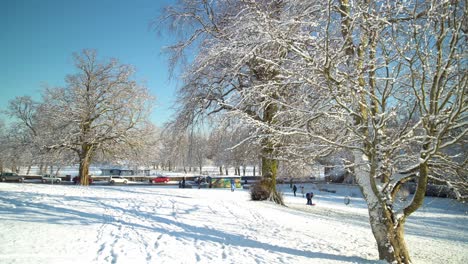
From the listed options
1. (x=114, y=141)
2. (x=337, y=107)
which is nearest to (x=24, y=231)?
(x=337, y=107)

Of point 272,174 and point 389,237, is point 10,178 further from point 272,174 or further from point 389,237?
point 389,237

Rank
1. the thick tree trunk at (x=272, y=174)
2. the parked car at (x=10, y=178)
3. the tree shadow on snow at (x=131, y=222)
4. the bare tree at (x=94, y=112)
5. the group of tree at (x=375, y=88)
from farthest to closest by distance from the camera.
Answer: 1. the parked car at (x=10, y=178)
2. the bare tree at (x=94, y=112)
3. the thick tree trunk at (x=272, y=174)
4. the tree shadow on snow at (x=131, y=222)
5. the group of tree at (x=375, y=88)

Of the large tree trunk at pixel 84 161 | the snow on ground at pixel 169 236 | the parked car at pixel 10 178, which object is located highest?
the large tree trunk at pixel 84 161

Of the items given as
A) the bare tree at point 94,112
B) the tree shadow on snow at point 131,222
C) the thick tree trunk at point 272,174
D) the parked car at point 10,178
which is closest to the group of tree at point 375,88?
the tree shadow on snow at point 131,222

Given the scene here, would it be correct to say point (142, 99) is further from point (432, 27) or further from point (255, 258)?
point (432, 27)

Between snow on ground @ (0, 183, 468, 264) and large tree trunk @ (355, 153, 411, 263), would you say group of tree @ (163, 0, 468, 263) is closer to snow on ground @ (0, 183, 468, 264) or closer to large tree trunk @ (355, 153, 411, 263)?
large tree trunk @ (355, 153, 411, 263)

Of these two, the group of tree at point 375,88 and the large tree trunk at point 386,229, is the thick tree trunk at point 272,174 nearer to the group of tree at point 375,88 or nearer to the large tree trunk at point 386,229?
the group of tree at point 375,88

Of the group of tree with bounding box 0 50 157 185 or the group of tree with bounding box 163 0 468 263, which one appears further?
the group of tree with bounding box 0 50 157 185

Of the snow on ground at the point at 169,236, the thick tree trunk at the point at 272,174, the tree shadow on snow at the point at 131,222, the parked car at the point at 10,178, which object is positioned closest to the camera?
the snow on ground at the point at 169,236

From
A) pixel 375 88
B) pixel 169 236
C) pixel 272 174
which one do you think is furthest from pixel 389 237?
pixel 272 174

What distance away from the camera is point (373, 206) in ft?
20.7

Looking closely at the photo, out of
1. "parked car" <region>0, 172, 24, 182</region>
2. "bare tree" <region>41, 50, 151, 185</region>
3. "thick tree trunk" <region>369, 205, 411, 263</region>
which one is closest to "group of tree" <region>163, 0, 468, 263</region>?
"thick tree trunk" <region>369, 205, 411, 263</region>

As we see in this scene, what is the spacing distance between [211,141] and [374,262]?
9.53m

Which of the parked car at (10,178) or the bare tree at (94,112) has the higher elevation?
the bare tree at (94,112)
